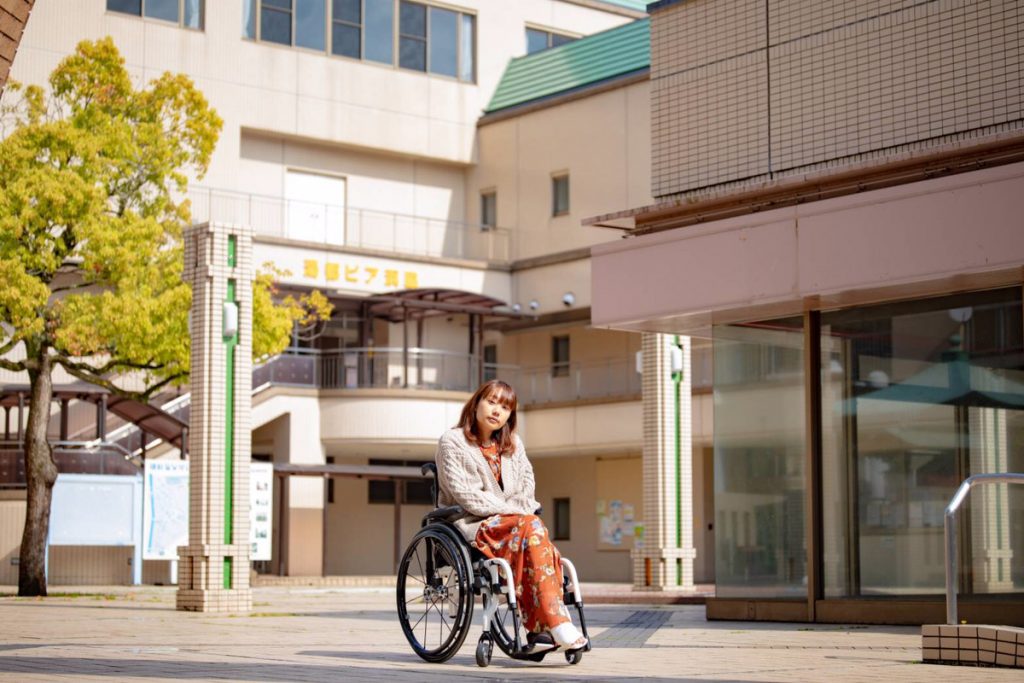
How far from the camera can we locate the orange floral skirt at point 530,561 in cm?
832

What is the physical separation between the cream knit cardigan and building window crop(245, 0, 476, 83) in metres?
30.5

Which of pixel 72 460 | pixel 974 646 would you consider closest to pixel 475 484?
pixel 974 646

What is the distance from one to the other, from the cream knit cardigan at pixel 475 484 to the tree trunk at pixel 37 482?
15695 millimetres

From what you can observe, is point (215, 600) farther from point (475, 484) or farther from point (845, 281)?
point (475, 484)

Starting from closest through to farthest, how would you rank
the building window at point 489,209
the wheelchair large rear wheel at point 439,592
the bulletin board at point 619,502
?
the wheelchair large rear wheel at point 439,592
the bulletin board at point 619,502
the building window at point 489,209

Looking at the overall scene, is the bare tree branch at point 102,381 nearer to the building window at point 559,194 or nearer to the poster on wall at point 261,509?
the poster on wall at point 261,509

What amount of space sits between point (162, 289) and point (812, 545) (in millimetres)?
13130

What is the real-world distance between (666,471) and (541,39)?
2462 centimetres

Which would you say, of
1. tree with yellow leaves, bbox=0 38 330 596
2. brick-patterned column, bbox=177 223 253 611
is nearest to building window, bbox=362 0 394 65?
tree with yellow leaves, bbox=0 38 330 596

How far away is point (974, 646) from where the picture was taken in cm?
887

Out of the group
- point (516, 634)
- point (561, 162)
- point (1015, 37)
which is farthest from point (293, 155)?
point (516, 634)

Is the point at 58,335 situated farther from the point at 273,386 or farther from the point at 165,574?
the point at 273,386

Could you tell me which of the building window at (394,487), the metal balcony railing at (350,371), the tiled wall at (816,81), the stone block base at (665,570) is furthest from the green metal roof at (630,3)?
the tiled wall at (816,81)

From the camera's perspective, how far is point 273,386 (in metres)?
34.8
